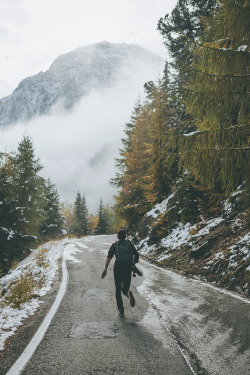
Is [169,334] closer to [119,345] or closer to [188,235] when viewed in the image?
[119,345]

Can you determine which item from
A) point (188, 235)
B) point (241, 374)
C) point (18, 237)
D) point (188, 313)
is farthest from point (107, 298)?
point (18, 237)

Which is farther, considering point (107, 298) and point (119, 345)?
point (107, 298)

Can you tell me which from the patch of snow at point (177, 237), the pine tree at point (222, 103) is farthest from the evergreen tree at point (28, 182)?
the pine tree at point (222, 103)

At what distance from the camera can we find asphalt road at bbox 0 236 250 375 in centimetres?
359

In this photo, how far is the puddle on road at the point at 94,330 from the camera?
182 inches

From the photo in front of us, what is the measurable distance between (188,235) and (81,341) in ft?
35.1

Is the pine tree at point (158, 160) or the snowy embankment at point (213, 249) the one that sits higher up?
the pine tree at point (158, 160)

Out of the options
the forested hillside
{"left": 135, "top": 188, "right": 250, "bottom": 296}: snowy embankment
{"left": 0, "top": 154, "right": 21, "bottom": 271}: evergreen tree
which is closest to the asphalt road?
{"left": 135, "top": 188, "right": 250, "bottom": 296}: snowy embankment

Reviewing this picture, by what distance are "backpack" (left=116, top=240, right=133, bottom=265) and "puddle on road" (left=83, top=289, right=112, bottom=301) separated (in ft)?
5.16

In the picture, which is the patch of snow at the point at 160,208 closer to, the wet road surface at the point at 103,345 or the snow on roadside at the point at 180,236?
the snow on roadside at the point at 180,236

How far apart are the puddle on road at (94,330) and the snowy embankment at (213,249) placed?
4.13 m

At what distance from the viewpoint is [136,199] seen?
24312 millimetres

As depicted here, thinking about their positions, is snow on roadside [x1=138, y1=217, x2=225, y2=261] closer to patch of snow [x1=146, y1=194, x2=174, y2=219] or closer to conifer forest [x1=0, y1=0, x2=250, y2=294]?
conifer forest [x1=0, y1=0, x2=250, y2=294]

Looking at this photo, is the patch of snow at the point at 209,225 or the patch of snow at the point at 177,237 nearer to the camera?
the patch of snow at the point at 209,225
